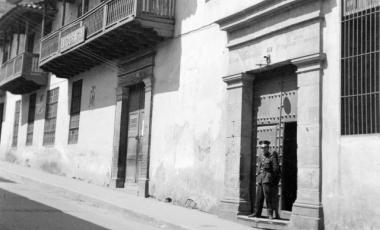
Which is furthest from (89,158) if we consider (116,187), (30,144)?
(30,144)

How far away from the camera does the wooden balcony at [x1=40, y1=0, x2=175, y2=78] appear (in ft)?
42.4

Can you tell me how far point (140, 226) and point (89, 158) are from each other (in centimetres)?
779

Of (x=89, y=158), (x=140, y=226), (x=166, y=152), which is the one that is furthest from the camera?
(x=89, y=158)

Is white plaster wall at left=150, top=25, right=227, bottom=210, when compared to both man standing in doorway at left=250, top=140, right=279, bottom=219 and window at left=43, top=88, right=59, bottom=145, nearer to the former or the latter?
man standing in doorway at left=250, top=140, right=279, bottom=219

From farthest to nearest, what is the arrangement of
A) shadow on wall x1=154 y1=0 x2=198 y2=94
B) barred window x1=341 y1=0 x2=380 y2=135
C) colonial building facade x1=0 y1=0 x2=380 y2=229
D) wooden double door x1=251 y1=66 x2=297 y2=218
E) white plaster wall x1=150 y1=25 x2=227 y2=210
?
1. shadow on wall x1=154 y1=0 x2=198 y2=94
2. white plaster wall x1=150 y1=25 x2=227 y2=210
3. wooden double door x1=251 y1=66 x2=297 y2=218
4. colonial building facade x1=0 y1=0 x2=380 y2=229
5. barred window x1=341 y1=0 x2=380 y2=135

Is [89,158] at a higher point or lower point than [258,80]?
lower

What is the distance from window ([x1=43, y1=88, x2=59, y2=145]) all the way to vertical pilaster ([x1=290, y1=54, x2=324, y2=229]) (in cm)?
1320

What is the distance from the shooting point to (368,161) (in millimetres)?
7547

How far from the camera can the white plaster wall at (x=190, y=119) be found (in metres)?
11.0

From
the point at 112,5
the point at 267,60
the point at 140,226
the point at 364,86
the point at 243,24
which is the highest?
the point at 112,5

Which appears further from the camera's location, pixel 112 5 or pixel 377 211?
pixel 112 5

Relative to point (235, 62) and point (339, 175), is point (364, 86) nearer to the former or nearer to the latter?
point (339, 175)

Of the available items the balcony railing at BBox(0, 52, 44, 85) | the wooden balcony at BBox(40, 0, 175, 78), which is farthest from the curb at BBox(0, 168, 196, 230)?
the balcony railing at BBox(0, 52, 44, 85)

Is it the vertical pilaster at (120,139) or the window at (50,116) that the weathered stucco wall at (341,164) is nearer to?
the vertical pilaster at (120,139)
